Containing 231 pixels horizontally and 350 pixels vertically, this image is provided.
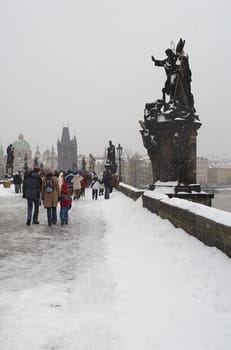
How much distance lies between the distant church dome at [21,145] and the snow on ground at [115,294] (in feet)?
485

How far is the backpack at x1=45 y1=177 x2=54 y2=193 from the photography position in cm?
1116

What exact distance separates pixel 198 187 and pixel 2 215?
670 cm

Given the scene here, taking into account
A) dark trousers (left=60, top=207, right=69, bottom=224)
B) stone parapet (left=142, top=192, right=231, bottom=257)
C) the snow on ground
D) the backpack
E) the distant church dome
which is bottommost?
the snow on ground

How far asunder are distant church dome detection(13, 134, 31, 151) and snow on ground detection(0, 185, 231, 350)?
148 metres

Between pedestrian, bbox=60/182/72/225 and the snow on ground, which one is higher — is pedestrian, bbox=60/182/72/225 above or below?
above

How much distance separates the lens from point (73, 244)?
8.52m

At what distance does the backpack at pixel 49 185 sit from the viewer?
36.6ft

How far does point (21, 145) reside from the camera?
502 feet

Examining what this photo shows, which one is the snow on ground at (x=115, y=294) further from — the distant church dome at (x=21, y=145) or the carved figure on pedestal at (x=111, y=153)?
the distant church dome at (x=21, y=145)

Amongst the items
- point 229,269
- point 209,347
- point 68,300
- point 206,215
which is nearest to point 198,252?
point 206,215

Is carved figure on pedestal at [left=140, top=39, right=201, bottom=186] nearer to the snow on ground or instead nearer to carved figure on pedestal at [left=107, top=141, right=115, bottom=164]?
the snow on ground

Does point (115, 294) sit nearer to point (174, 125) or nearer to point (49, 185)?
point (49, 185)

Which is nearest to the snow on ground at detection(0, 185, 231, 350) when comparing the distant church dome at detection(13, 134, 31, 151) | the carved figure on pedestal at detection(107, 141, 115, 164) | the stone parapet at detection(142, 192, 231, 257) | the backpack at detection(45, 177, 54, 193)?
the stone parapet at detection(142, 192, 231, 257)

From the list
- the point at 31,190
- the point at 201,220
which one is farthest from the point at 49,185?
the point at 201,220
